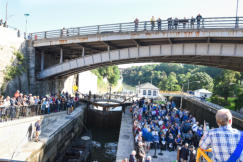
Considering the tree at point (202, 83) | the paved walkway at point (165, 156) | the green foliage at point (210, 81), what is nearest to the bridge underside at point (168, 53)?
the paved walkway at point (165, 156)

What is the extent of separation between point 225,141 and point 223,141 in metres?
0.02

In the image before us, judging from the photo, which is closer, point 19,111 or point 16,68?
point 19,111

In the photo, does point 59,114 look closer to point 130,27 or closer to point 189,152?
point 130,27

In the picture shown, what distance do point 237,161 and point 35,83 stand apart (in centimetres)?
2108

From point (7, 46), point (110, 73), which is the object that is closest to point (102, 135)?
point (7, 46)

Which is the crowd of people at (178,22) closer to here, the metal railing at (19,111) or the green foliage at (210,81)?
the metal railing at (19,111)

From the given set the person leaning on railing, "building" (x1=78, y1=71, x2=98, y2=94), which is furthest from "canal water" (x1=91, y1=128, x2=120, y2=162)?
the person leaning on railing

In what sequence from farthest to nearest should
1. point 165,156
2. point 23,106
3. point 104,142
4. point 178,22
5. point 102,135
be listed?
point 102,135
point 104,142
point 178,22
point 23,106
point 165,156

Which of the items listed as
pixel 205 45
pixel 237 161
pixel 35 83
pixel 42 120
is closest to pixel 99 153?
pixel 42 120

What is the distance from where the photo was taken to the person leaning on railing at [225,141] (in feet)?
6.16

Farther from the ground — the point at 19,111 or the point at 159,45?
the point at 159,45

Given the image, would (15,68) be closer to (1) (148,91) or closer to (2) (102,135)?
(2) (102,135)

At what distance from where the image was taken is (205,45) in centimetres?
1447

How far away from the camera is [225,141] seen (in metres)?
2.00
